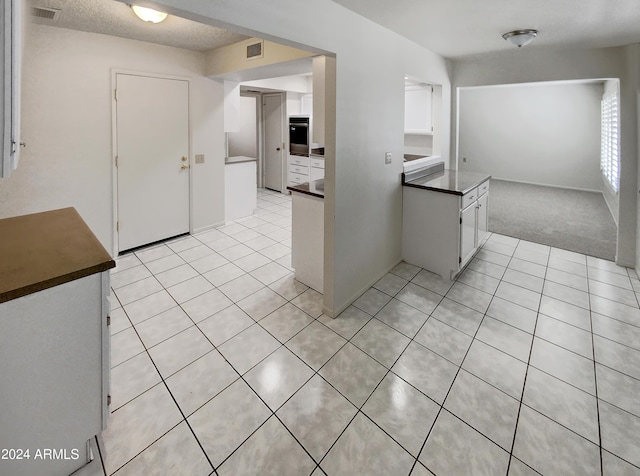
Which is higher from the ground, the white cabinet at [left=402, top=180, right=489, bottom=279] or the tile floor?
the white cabinet at [left=402, top=180, right=489, bottom=279]

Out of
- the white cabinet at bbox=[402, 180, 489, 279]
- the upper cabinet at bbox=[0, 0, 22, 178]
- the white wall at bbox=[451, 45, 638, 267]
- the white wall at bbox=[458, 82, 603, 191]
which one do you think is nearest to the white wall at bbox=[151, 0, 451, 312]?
the white cabinet at bbox=[402, 180, 489, 279]

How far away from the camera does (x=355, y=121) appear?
2518 millimetres

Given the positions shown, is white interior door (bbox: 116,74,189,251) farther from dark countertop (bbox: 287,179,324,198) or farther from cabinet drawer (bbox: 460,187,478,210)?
cabinet drawer (bbox: 460,187,478,210)

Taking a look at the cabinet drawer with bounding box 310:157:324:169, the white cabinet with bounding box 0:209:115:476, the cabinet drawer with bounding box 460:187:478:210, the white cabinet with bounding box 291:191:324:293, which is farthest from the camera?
the cabinet drawer with bounding box 310:157:324:169

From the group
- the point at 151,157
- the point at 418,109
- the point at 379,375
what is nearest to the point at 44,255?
the point at 379,375

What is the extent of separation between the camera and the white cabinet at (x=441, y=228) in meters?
3.11

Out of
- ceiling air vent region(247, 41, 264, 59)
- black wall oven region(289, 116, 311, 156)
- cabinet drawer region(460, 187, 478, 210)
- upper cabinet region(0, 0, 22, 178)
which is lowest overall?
cabinet drawer region(460, 187, 478, 210)

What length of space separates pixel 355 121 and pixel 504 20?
141cm

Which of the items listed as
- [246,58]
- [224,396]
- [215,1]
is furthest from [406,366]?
[246,58]

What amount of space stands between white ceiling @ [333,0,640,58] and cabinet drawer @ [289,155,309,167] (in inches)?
133

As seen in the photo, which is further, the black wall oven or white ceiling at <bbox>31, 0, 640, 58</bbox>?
the black wall oven

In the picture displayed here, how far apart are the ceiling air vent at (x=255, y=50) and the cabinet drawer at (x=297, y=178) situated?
3.04 metres

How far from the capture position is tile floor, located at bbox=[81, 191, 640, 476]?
4.91 feet

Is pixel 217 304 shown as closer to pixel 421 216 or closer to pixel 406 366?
pixel 406 366
